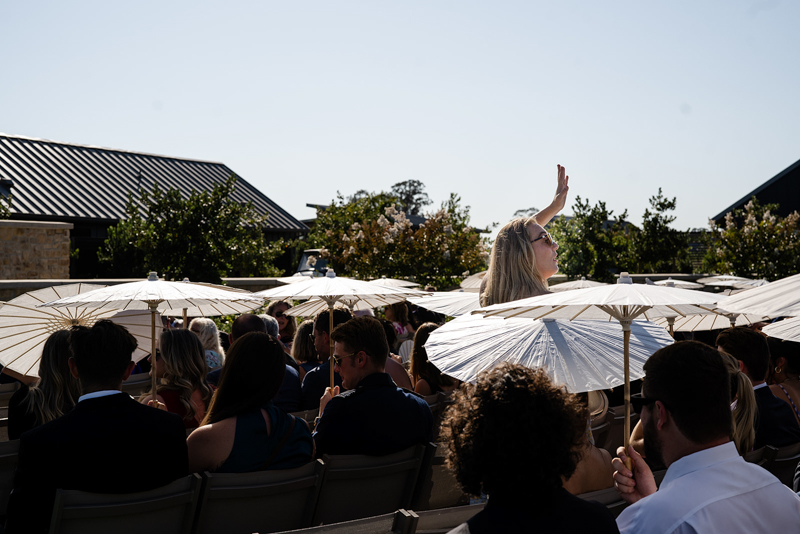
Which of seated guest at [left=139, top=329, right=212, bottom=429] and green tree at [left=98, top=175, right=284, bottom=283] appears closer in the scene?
seated guest at [left=139, top=329, right=212, bottom=429]

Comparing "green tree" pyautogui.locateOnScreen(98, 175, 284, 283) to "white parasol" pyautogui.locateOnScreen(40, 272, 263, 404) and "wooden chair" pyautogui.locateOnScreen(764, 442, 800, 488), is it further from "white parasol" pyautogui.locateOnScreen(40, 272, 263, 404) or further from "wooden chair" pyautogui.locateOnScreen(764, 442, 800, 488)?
"wooden chair" pyautogui.locateOnScreen(764, 442, 800, 488)

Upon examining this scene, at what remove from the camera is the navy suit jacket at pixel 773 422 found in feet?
13.4

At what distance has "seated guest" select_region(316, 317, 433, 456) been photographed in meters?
3.70

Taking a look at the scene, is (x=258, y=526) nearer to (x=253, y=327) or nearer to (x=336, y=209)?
(x=253, y=327)

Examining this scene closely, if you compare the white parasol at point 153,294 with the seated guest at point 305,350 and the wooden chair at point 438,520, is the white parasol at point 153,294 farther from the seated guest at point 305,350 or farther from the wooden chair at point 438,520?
the wooden chair at point 438,520

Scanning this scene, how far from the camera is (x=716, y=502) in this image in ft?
6.97

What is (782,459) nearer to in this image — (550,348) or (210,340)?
(550,348)

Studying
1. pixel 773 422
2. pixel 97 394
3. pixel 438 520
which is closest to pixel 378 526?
pixel 438 520

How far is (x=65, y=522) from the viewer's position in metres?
2.73

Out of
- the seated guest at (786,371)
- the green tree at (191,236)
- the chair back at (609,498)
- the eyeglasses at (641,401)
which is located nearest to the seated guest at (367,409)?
the chair back at (609,498)

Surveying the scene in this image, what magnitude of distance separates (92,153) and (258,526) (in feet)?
121

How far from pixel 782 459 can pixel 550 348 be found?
165 centimetres

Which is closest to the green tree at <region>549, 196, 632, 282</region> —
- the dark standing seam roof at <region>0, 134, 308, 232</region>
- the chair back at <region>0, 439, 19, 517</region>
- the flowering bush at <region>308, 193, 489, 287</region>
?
the flowering bush at <region>308, 193, 489, 287</region>

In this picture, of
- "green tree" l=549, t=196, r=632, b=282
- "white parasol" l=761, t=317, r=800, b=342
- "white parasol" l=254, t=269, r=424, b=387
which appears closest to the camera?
"white parasol" l=761, t=317, r=800, b=342
